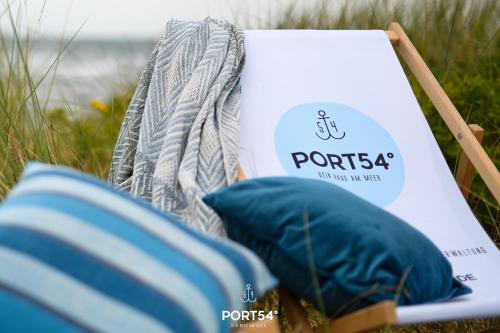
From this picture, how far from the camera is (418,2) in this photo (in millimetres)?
5129

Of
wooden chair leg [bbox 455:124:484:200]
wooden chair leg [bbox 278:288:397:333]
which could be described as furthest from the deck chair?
wooden chair leg [bbox 278:288:397:333]

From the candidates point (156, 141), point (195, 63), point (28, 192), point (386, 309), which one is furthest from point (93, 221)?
point (195, 63)

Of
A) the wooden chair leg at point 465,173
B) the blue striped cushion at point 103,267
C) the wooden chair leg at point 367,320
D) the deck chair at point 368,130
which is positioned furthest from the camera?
the wooden chair leg at point 465,173

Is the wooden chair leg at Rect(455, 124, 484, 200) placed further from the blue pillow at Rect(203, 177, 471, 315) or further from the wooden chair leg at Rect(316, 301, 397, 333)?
the wooden chair leg at Rect(316, 301, 397, 333)

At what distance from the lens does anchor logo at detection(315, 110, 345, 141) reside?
304cm

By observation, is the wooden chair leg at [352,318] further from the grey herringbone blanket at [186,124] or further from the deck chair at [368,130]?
the deck chair at [368,130]

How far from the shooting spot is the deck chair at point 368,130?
2.85 metres

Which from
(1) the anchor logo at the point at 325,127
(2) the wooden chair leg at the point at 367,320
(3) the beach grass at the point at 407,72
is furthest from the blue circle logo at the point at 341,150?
(2) the wooden chair leg at the point at 367,320

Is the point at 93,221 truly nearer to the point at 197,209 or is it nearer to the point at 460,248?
the point at 197,209

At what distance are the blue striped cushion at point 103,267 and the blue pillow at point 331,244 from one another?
1.17 feet

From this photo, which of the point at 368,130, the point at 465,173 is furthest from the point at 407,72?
the point at 368,130

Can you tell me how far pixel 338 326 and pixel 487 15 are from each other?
3.31m

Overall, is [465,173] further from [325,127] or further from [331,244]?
[331,244]

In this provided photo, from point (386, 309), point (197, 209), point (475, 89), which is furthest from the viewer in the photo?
point (475, 89)
